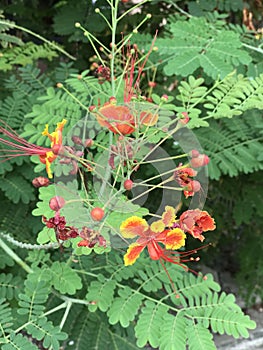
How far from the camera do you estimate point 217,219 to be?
7.24 ft

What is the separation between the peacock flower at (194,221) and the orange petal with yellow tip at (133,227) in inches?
2.7

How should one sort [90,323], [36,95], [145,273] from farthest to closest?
1. [36,95]
2. [90,323]
3. [145,273]

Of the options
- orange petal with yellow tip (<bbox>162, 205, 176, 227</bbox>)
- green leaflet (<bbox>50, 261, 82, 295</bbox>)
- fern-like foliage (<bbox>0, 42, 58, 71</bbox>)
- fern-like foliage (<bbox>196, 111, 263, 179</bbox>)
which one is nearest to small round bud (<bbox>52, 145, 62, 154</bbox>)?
orange petal with yellow tip (<bbox>162, 205, 176, 227</bbox>)

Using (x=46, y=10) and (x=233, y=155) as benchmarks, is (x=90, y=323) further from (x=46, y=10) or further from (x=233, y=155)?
(x=46, y=10)

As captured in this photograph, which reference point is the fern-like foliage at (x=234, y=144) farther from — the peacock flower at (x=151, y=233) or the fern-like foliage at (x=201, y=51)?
the peacock flower at (x=151, y=233)

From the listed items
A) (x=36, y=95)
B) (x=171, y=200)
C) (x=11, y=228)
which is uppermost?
(x=171, y=200)

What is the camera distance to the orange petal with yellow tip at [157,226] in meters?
0.93

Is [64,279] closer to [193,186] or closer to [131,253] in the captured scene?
[131,253]

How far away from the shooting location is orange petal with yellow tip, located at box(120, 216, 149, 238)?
93 cm

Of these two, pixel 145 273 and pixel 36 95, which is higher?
pixel 36 95

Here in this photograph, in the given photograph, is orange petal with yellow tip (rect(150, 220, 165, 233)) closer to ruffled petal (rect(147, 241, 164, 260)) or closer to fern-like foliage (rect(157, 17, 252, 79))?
ruffled petal (rect(147, 241, 164, 260))

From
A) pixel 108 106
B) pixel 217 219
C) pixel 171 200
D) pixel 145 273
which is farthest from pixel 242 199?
pixel 108 106

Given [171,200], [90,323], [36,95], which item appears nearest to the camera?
[171,200]

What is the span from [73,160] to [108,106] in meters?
0.13
